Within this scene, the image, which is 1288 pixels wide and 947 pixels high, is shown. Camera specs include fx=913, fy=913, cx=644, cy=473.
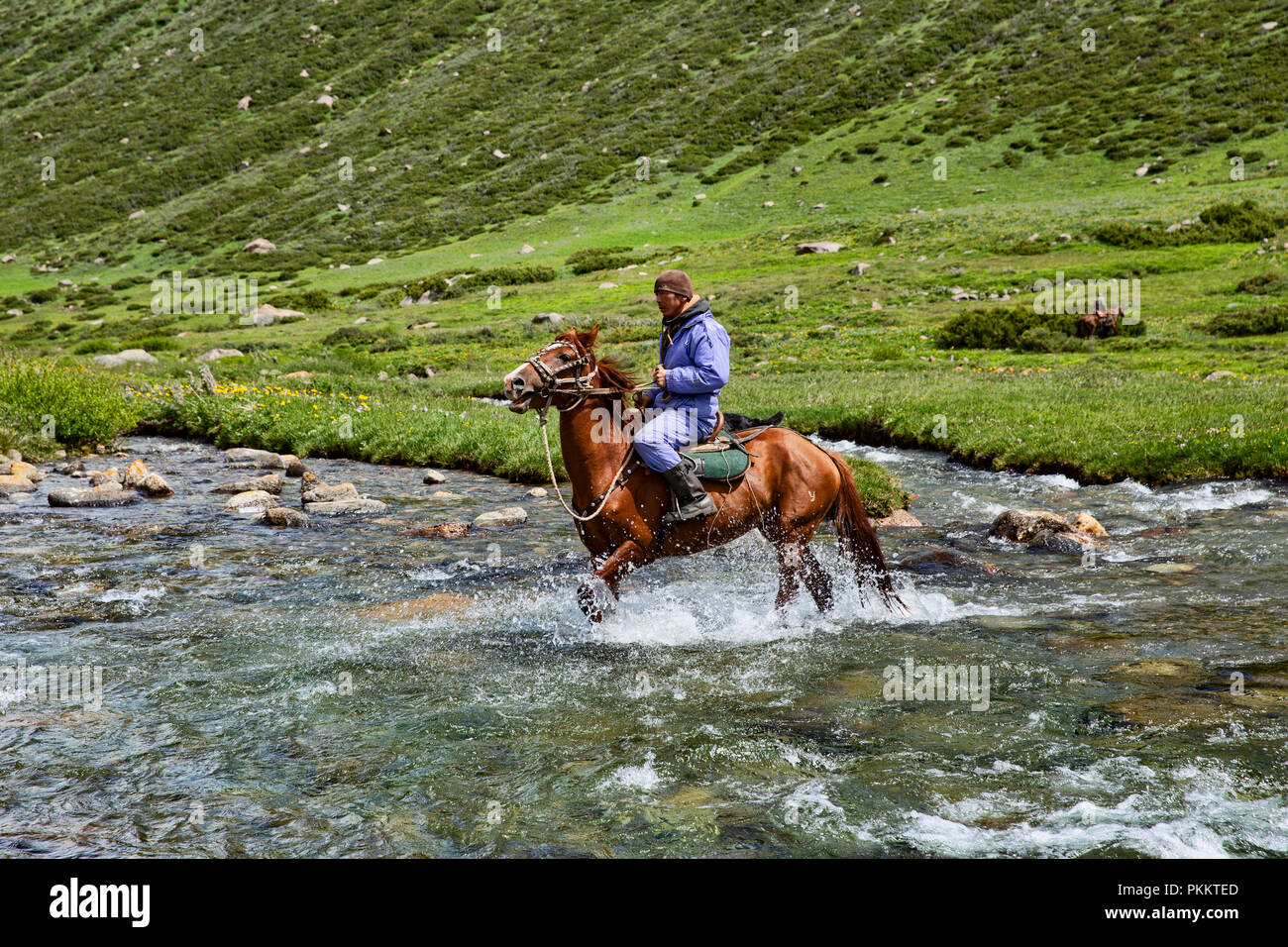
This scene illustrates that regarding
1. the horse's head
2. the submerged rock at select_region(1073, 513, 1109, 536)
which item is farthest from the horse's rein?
the submerged rock at select_region(1073, 513, 1109, 536)

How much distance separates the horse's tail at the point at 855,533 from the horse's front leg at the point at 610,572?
262 cm

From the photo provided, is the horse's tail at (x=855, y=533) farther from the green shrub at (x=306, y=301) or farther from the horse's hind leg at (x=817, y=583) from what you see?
the green shrub at (x=306, y=301)

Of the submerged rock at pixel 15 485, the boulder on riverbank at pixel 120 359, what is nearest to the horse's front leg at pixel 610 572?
the submerged rock at pixel 15 485

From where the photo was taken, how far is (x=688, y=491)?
383 inches

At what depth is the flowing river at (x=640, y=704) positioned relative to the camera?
5789mm

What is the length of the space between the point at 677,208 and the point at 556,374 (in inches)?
2946

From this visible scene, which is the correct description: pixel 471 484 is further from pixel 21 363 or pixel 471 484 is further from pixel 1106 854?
pixel 1106 854

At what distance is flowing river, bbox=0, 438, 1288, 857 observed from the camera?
5789 mm

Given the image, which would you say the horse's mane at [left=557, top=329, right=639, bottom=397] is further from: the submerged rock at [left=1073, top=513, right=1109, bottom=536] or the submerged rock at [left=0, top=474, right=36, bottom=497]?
the submerged rock at [left=0, top=474, right=36, bottom=497]

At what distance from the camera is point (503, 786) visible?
639 cm

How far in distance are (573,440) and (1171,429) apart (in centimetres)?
1411
